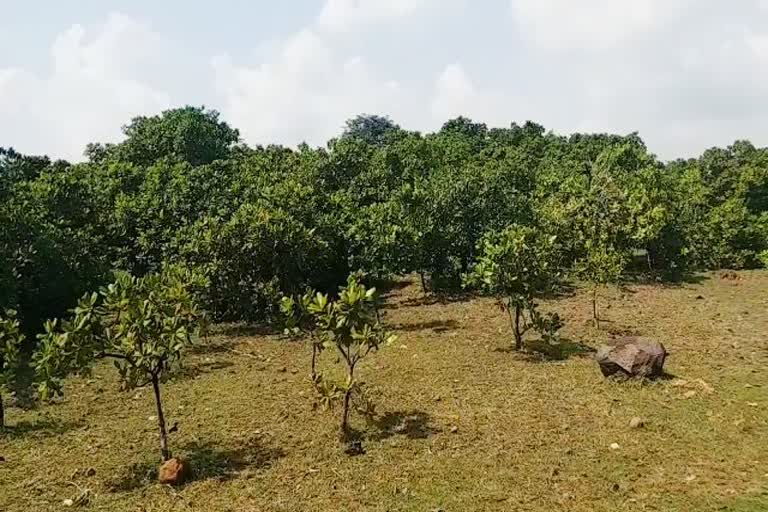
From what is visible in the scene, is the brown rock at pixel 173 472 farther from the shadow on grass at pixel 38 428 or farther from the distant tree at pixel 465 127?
the distant tree at pixel 465 127

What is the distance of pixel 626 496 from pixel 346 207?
1779 centimetres

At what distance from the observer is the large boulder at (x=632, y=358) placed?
13.5 metres


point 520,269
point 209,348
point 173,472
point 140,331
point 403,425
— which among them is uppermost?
point 520,269

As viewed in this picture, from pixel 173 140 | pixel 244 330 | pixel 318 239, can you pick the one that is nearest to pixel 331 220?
pixel 318 239

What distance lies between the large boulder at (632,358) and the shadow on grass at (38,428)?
10.9 meters

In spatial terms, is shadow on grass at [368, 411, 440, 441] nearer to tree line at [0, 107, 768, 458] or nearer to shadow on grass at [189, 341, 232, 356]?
tree line at [0, 107, 768, 458]

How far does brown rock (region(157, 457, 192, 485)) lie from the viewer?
9516mm

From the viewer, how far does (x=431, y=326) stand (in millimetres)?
20312

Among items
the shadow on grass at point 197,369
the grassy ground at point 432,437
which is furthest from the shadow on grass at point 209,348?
the shadow on grass at point 197,369

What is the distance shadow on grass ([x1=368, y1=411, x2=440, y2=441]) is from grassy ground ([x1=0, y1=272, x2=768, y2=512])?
0.04m

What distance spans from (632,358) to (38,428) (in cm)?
1196

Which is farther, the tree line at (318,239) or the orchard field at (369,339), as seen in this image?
the tree line at (318,239)

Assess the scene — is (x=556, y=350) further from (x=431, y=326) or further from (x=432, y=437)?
(x=432, y=437)

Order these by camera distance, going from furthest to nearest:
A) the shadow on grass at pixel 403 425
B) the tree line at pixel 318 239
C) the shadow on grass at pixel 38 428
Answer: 1. the shadow on grass at pixel 38 428
2. the shadow on grass at pixel 403 425
3. the tree line at pixel 318 239
